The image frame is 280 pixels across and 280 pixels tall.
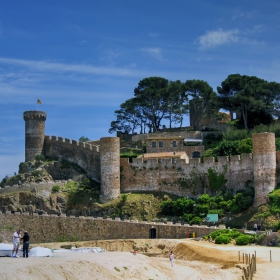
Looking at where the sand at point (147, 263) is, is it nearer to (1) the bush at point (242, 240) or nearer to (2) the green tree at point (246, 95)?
(1) the bush at point (242, 240)

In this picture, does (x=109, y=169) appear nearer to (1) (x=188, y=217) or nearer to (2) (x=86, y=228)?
(2) (x=86, y=228)

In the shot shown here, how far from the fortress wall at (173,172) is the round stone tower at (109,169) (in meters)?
1.61

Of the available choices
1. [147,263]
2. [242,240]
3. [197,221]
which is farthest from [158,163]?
[147,263]

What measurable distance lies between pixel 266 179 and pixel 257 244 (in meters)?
7.68

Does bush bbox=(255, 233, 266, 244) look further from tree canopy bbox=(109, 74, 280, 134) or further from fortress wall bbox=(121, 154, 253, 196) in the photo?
tree canopy bbox=(109, 74, 280, 134)

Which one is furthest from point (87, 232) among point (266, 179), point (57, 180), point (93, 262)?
point (93, 262)

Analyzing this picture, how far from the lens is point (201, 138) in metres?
61.5

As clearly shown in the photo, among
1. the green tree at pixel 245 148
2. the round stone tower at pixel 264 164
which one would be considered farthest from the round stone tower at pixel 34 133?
the round stone tower at pixel 264 164

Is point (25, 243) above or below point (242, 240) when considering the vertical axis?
above

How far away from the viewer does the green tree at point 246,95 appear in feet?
198

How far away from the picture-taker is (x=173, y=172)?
51000 millimetres

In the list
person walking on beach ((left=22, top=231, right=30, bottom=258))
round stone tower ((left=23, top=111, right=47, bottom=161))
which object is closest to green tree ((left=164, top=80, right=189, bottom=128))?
round stone tower ((left=23, top=111, right=47, bottom=161))

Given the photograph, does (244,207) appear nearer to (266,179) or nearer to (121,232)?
(266,179)

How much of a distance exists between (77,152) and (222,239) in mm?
24043
